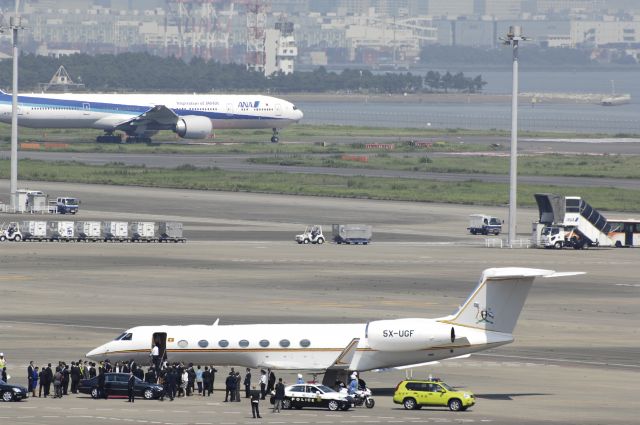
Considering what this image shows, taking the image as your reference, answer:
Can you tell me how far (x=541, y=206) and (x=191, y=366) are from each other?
58032mm

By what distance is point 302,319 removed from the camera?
76.9 metres

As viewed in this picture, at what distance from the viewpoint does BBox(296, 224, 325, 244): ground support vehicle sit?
112250mm

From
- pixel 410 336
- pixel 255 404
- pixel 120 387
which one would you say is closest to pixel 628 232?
pixel 410 336

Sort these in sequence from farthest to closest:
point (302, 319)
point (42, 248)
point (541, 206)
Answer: point (541, 206) → point (42, 248) → point (302, 319)

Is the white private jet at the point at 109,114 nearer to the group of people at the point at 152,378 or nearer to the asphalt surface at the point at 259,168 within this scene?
the asphalt surface at the point at 259,168

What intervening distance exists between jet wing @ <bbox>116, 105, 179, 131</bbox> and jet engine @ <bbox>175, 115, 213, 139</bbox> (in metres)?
1.75

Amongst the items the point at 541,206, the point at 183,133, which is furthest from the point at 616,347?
the point at 183,133

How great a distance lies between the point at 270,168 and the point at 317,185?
16787mm

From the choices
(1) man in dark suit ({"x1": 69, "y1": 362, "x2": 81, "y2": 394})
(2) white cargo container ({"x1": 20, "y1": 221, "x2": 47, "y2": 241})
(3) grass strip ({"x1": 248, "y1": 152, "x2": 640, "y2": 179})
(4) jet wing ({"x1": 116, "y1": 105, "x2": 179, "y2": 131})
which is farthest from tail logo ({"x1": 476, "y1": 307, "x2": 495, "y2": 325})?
(4) jet wing ({"x1": 116, "y1": 105, "x2": 179, "y2": 131})

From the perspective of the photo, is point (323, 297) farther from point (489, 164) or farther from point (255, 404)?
point (489, 164)

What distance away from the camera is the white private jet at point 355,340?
193 ft

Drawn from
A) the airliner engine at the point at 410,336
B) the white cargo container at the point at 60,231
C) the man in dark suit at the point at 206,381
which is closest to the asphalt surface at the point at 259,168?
the white cargo container at the point at 60,231

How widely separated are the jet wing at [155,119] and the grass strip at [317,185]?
2850cm

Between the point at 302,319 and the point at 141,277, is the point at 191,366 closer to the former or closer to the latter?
the point at 302,319
